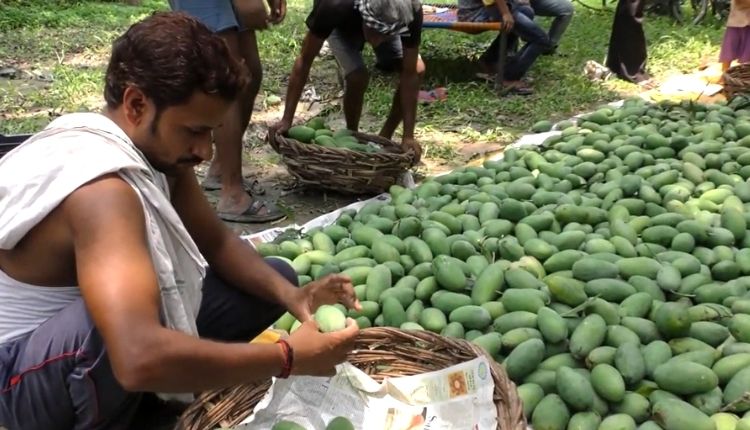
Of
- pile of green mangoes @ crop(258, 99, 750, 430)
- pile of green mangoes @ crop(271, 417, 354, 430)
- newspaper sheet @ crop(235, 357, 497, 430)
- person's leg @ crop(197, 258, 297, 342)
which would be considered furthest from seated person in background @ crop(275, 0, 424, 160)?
pile of green mangoes @ crop(271, 417, 354, 430)

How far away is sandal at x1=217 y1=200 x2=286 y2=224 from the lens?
353 centimetres

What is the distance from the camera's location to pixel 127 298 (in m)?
1.26

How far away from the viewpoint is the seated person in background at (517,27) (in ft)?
20.0

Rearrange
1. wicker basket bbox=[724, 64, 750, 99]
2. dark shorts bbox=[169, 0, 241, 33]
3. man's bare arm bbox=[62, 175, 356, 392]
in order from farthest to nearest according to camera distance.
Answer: wicker basket bbox=[724, 64, 750, 99] < dark shorts bbox=[169, 0, 241, 33] < man's bare arm bbox=[62, 175, 356, 392]

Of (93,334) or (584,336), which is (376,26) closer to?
(584,336)

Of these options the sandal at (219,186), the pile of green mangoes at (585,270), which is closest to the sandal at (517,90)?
the pile of green mangoes at (585,270)

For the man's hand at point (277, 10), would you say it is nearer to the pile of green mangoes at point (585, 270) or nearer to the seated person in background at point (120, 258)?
the pile of green mangoes at point (585, 270)

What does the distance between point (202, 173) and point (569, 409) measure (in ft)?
9.07

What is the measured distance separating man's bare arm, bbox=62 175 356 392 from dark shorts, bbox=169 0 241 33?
210 cm

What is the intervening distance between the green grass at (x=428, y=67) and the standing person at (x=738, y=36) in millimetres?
730

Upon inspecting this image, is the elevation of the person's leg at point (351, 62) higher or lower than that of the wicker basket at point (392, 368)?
higher

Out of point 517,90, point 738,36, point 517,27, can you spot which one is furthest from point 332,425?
point 738,36

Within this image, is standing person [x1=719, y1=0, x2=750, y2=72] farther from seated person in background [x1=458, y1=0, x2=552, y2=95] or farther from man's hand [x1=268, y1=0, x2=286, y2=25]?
man's hand [x1=268, y1=0, x2=286, y2=25]

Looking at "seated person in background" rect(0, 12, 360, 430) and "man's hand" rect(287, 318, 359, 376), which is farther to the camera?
"man's hand" rect(287, 318, 359, 376)
